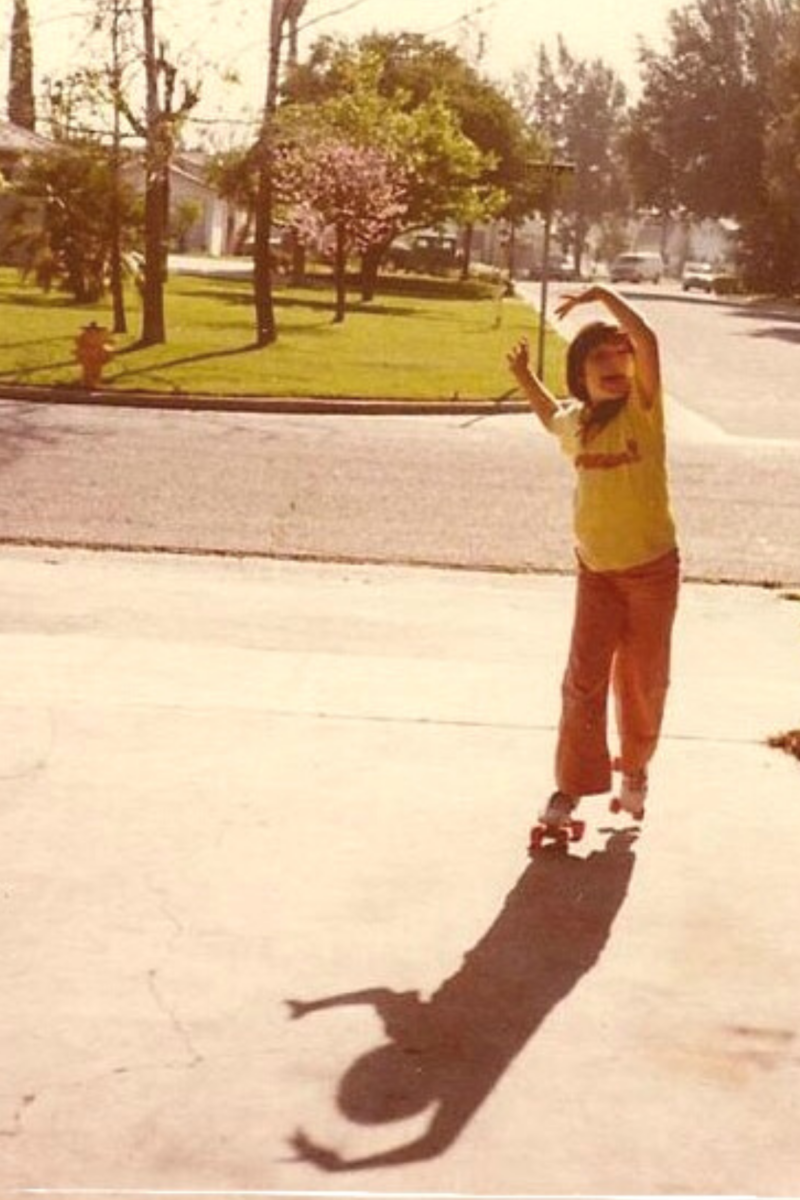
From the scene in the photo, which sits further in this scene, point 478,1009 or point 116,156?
point 116,156

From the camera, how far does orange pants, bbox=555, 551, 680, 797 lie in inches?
226

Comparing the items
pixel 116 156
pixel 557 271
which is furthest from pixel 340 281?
pixel 557 271

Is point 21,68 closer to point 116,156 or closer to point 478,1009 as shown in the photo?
point 116,156

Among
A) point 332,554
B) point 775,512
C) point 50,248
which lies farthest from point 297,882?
point 50,248

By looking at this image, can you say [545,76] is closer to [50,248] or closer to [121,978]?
[50,248]

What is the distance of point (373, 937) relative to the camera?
5.02 m

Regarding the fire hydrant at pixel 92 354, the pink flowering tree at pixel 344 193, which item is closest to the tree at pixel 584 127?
the pink flowering tree at pixel 344 193

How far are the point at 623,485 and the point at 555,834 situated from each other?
995 mm

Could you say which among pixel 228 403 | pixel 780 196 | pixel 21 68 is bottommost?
pixel 228 403

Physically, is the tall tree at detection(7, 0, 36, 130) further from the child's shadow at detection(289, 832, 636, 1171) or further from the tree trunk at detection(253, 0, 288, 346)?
the child's shadow at detection(289, 832, 636, 1171)

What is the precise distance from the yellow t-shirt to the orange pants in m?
0.06

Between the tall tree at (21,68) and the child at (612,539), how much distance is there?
25.5 metres

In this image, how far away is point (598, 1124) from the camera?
3996 millimetres

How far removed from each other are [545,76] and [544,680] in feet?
531
